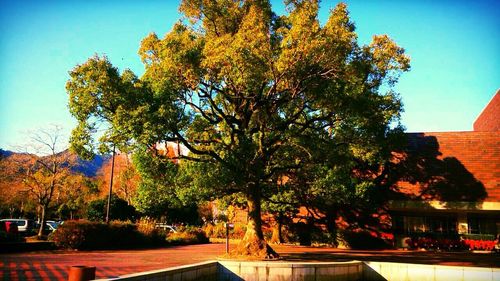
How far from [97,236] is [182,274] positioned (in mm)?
12717

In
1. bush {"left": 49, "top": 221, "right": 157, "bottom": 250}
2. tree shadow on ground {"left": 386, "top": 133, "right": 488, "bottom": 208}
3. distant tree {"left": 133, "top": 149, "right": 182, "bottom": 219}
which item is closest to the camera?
distant tree {"left": 133, "top": 149, "right": 182, "bottom": 219}

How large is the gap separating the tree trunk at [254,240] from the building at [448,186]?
15.3m

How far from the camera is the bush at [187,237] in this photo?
1144 inches

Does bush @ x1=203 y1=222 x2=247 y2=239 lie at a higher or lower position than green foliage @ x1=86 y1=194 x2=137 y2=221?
lower

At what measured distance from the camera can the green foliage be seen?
33281 mm

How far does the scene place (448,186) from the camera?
2931 cm

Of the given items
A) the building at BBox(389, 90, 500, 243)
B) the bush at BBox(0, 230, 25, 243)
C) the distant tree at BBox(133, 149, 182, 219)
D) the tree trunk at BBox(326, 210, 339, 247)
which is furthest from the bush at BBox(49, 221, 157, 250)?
the building at BBox(389, 90, 500, 243)

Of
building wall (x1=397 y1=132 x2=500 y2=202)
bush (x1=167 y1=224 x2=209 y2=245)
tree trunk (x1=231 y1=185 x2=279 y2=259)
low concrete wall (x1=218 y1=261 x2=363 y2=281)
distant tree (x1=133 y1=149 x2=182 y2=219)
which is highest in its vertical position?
building wall (x1=397 y1=132 x2=500 y2=202)

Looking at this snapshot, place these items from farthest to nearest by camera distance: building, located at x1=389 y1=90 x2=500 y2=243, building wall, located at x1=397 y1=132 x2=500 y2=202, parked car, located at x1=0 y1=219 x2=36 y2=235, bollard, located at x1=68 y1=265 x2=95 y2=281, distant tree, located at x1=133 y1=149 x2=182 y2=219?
parked car, located at x1=0 y1=219 x2=36 y2=235
building wall, located at x1=397 y1=132 x2=500 y2=202
building, located at x1=389 y1=90 x2=500 y2=243
distant tree, located at x1=133 y1=149 x2=182 y2=219
bollard, located at x1=68 y1=265 x2=95 y2=281

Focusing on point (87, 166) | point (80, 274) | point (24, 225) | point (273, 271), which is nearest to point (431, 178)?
point (273, 271)

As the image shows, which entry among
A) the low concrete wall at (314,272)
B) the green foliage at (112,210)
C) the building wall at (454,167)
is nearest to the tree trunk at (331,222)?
the building wall at (454,167)

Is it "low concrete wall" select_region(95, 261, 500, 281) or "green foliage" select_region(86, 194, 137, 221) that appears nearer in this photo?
"low concrete wall" select_region(95, 261, 500, 281)

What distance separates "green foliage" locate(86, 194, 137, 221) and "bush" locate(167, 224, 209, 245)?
635cm

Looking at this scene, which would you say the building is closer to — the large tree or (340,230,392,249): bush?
(340,230,392,249): bush
